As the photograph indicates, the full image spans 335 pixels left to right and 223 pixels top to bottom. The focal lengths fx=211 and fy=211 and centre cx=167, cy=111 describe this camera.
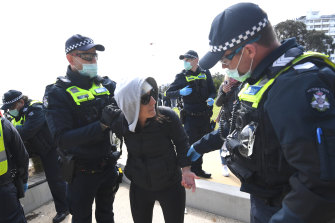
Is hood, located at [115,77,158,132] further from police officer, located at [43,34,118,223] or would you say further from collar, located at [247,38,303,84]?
collar, located at [247,38,303,84]

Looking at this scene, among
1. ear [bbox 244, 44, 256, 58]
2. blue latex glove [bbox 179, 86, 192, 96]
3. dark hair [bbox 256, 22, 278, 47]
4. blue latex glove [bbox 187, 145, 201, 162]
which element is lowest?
blue latex glove [bbox 179, 86, 192, 96]

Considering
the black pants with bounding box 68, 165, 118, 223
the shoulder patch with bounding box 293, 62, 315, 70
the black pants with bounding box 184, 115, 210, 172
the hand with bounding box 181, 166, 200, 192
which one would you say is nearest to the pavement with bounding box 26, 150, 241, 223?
the black pants with bounding box 184, 115, 210, 172

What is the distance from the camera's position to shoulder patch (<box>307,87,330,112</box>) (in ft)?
2.98

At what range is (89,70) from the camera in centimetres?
246

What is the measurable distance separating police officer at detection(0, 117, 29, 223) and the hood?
1.54 meters

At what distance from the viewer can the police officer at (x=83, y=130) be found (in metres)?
2.11

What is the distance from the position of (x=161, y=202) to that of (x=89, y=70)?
1657 mm

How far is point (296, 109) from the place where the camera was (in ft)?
3.08

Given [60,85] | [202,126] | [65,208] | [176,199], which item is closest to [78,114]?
[60,85]

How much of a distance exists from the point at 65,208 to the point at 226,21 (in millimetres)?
3936

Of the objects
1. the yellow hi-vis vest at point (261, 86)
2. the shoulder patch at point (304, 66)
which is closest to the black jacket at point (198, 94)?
the yellow hi-vis vest at point (261, 86)

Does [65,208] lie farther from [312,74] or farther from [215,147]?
[312,74]

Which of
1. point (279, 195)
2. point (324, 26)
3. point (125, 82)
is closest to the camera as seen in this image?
point (279, 195)

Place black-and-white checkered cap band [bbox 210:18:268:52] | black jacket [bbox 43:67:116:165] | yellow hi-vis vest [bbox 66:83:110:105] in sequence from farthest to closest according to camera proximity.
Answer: yellow hi-vis vest [bbox 66:83:110:105] → black jacket [bbox 43:67:116:165] → black-and-white checkered cap band [bbox 210:18:268:52]
